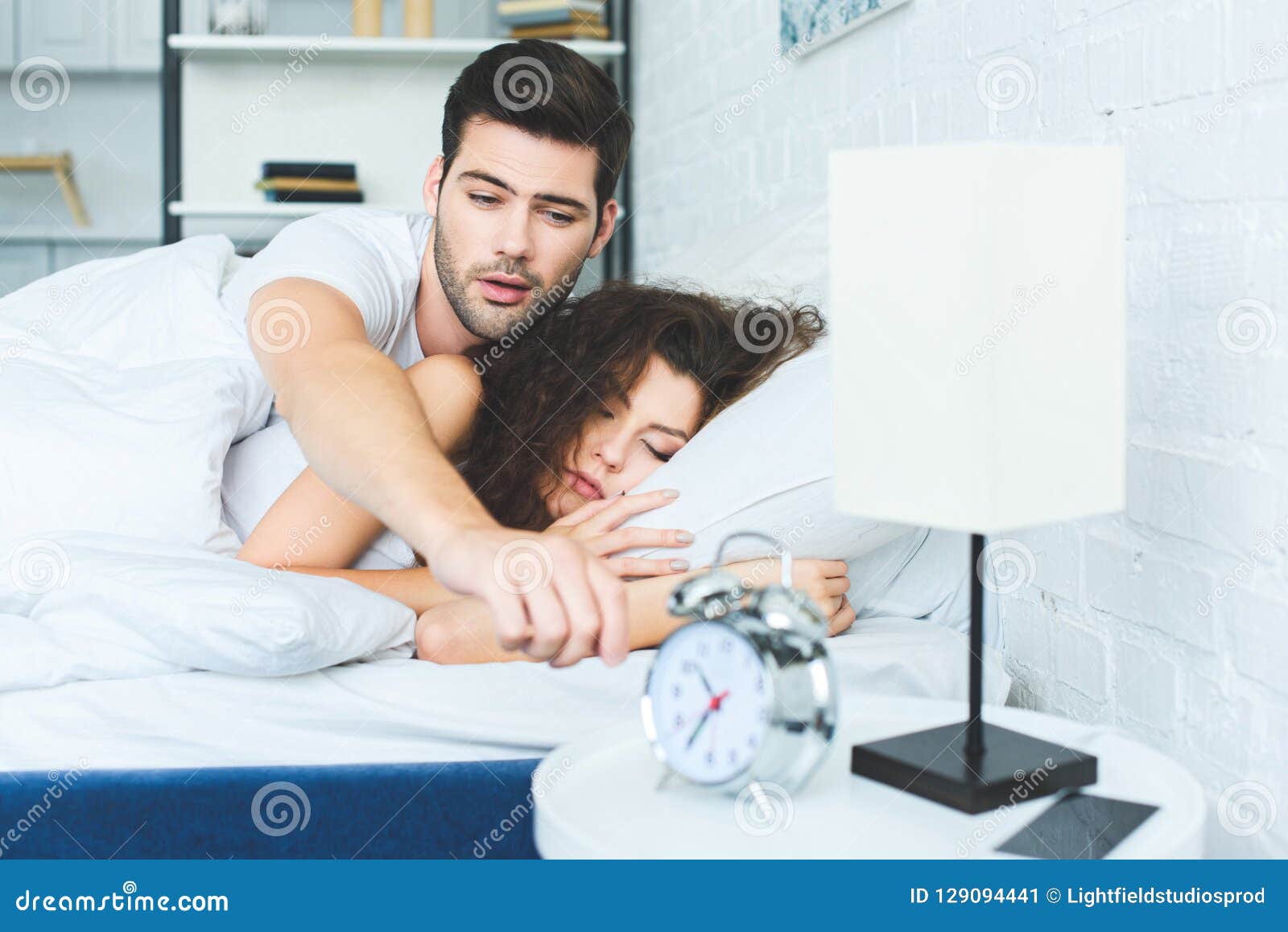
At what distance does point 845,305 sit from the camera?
2.78 ft

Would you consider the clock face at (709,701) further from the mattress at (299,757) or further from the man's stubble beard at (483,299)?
the man's stubble beard at (483,299)

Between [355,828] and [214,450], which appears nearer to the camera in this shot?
[355,828]

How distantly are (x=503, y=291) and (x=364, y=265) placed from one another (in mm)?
216

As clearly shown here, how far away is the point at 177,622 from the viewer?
1.11m

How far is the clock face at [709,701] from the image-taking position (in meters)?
0.82

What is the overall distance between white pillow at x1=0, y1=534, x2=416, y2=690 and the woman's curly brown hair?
407 millimetres

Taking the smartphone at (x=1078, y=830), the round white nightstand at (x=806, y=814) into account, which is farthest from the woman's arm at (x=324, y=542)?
the smartphone at (x=1078, y=830)

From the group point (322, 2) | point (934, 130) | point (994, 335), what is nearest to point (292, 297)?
point (934, 130)

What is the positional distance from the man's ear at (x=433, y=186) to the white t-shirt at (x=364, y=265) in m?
0.03

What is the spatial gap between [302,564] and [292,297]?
0.31 meters

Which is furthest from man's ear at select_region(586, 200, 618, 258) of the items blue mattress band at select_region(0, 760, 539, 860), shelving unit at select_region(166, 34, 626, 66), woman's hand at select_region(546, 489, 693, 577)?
shelving unit at select_region(166, 34, 626, 66)

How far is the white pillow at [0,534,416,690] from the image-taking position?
1.10m
